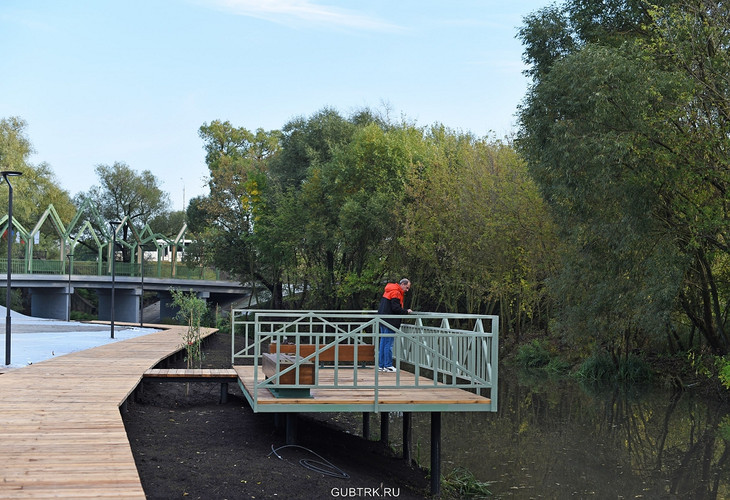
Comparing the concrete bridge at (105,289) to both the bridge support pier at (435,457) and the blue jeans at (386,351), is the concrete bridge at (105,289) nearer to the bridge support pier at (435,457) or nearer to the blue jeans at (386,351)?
the blue jeans at (386,351)

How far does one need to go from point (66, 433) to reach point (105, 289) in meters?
45.0

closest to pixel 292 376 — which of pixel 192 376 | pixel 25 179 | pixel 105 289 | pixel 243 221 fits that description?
pixel 192 376

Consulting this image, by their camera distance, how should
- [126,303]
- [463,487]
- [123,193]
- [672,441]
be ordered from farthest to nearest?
[123,193]
[126,303]
[672,441]
[463,487]

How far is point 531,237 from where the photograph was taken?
75.2 feet

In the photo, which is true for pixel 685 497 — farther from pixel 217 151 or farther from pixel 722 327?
pixel 217 151

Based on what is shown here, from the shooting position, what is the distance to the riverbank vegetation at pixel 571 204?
14.3m

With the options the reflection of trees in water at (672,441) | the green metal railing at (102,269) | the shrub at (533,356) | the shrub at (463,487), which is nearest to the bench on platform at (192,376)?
the shrub at (463,487)

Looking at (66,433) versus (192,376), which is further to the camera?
(192,376)

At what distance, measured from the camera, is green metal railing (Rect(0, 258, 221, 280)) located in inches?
1769

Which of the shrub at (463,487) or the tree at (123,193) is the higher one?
the tree at (123,193)

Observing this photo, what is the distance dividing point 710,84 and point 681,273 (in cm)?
344

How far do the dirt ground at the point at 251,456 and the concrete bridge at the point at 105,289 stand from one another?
3450cm

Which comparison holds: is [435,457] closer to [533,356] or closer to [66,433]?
[66,433]

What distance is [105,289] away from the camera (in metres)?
49.9
